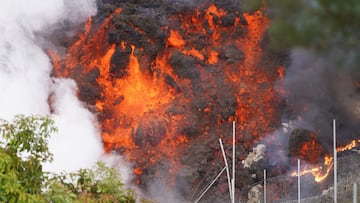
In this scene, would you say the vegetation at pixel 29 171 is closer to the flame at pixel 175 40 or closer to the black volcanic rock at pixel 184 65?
the black volcanic rock at pixel 184 65

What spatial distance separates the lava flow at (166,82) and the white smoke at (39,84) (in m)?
0.60

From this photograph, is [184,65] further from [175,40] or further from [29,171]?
[29,171]

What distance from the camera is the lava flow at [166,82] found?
72.2 feet

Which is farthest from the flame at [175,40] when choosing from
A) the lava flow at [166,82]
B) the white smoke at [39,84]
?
the white smoke at [39,84]

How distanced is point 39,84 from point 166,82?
5278 millimetres

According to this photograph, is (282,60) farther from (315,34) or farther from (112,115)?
(315,34)

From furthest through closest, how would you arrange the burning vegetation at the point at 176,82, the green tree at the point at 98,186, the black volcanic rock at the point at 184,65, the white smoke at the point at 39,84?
1. the black volcanic rock at the point at 184,65
2. the burning vegetation at the point at 176,82
3. the white smoke at the point at 39,84
4. the green tree at the point at 98,186

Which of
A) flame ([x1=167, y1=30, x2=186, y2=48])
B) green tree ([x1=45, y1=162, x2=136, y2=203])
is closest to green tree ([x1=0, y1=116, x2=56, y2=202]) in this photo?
green tree ([x1=45, y1=162, x2=136, y2=203])

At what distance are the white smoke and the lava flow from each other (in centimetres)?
60

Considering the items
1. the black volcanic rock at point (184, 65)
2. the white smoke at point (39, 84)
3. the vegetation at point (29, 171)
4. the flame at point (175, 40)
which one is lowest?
the vegetation at point (29, 171)

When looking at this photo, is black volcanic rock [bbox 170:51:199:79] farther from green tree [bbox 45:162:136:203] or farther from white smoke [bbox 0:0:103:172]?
green tree [bbox 45:162:136:203]

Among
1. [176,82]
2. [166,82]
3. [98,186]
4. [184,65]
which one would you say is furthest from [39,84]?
[98,186]

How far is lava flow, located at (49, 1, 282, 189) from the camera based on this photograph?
72.2 feet

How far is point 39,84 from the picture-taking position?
21.6 m
